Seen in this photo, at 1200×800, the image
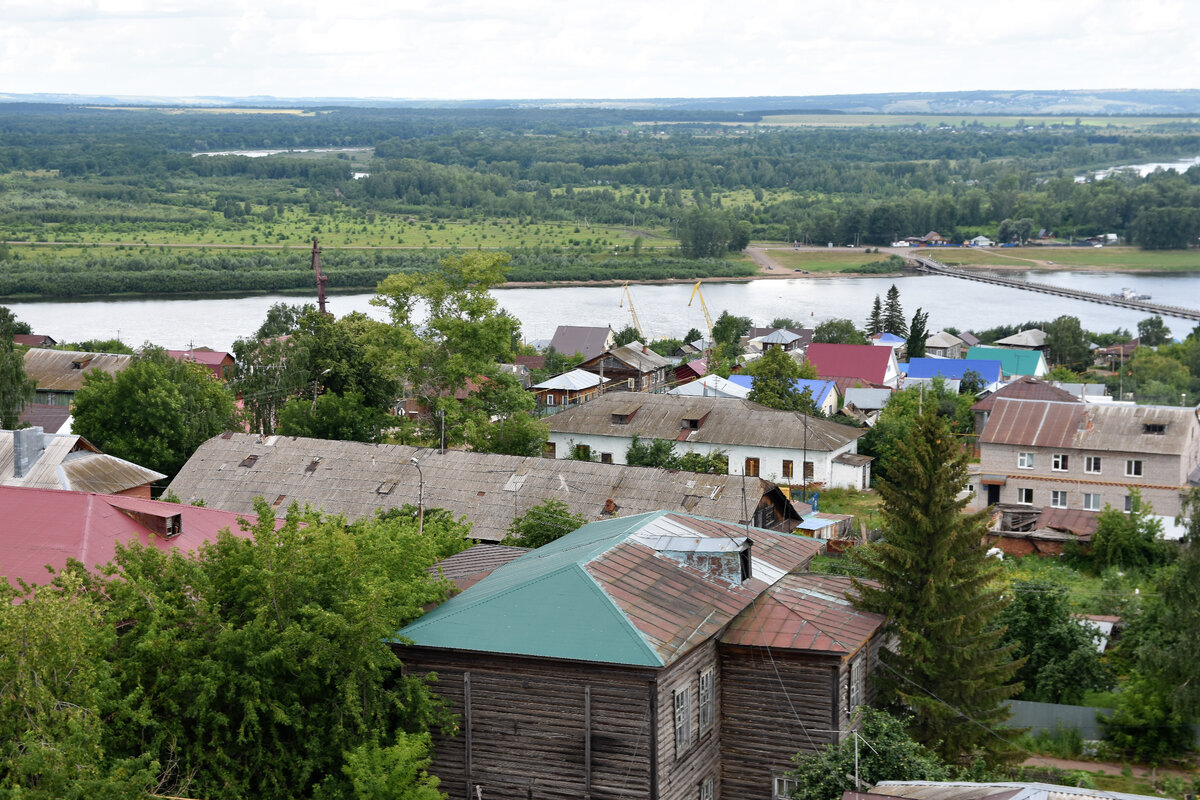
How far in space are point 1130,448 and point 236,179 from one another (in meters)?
160

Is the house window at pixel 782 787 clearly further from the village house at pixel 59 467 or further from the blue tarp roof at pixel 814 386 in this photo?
the blue tarp roof at pixel 814 386

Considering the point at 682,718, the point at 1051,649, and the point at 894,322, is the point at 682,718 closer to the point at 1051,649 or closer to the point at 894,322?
the point at 1051,649

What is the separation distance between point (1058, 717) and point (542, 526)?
27.5ft

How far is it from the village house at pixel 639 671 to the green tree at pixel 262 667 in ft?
1.98

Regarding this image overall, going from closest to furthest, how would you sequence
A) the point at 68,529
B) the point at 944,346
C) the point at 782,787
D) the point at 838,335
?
the point at 782,787 < the point at 68,529 < the point at 838,335 < the point at 944,346

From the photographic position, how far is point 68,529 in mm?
16297

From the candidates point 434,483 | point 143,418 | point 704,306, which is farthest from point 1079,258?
point 434,483

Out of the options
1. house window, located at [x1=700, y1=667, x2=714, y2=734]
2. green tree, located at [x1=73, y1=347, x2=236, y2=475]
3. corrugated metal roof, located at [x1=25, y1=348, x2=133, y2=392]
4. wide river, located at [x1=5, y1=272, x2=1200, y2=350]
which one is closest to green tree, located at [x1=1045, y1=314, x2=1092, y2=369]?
wide river, located at [x1=5, y1=272, x2=1200, y2=350]

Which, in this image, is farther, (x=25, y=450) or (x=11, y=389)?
(x=11, y=389)

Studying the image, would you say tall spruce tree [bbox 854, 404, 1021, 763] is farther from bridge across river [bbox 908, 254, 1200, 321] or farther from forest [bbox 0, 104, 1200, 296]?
forest [bbox 0, 104, 1200, 296]

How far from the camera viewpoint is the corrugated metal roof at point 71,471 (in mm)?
21828

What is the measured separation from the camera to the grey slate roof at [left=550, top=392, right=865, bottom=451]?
33312 millimetres

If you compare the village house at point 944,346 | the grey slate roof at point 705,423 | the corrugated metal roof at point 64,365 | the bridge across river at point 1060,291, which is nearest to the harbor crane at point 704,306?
the village house at point 944,346

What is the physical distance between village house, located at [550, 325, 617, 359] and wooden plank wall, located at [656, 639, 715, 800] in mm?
41660
